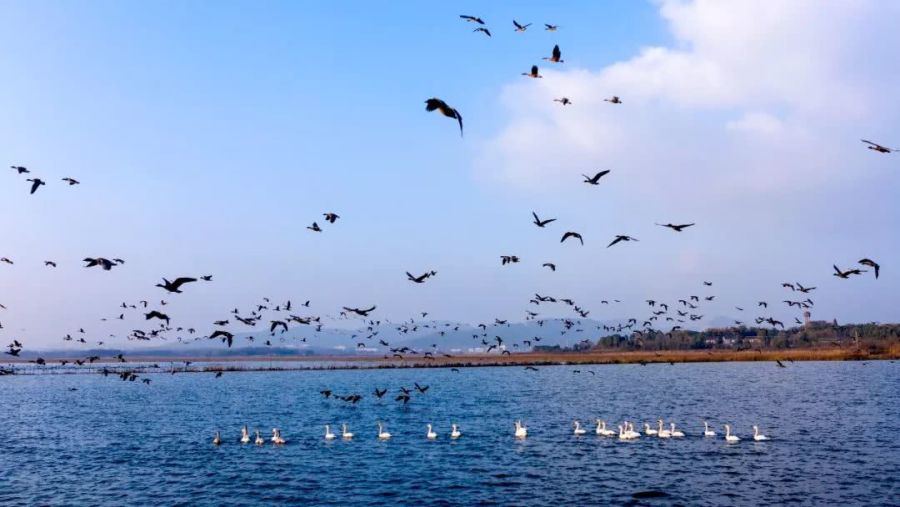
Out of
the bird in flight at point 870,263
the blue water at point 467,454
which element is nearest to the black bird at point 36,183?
the blue water at point 467,454

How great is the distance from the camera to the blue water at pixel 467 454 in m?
28.5

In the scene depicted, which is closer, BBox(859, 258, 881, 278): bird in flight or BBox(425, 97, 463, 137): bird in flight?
BBox(425, 97, 463, 137): bird in flight

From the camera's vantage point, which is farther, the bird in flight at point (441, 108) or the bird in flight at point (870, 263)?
the bird in flight at point (870, 263)

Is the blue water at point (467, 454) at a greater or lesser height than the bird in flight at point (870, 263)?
lesser

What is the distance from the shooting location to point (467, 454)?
37594 mm

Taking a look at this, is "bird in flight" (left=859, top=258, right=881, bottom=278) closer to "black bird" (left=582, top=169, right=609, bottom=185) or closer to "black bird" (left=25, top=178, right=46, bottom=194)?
"black bird" (left=582, top=169, right=609, bottom=185)

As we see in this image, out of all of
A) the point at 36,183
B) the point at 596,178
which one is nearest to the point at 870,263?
the point at 596,178

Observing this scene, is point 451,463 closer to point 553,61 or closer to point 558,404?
point 553,61

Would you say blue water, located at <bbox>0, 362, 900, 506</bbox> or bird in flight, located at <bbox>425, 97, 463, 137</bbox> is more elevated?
bird in flight, located at <bbox>425, 97, 463, 137</bbox>

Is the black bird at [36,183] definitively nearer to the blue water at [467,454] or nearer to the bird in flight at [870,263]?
the blue water at [467,454]

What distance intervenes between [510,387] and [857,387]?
3895 centimetres

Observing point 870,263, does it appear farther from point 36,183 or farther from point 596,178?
point 36,183

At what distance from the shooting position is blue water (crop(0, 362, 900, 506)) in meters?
28.5

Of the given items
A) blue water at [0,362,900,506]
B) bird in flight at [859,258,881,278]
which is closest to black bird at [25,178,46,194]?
blue water at [0,362,900,506]
